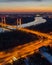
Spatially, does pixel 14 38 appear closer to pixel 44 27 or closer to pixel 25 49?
pixel 25 49

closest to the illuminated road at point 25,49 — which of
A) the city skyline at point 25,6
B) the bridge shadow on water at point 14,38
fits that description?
the bridge shadow on water at point 14,38

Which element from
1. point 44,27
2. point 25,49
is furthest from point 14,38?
point 44,27

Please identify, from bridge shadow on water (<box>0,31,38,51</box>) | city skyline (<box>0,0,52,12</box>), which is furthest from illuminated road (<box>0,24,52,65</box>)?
city skyline (<box>0,0,52,12</box>)

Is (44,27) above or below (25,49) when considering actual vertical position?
above

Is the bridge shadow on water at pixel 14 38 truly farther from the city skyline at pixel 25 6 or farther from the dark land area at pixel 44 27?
the city skyline at pixel 25 6

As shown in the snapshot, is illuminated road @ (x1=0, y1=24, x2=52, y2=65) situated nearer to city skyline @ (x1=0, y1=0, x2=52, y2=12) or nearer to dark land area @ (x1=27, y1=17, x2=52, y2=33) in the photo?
dark land area @ (x1=27, y1=17, x2=52, y2=33)

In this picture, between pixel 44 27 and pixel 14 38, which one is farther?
pixel 44 27
